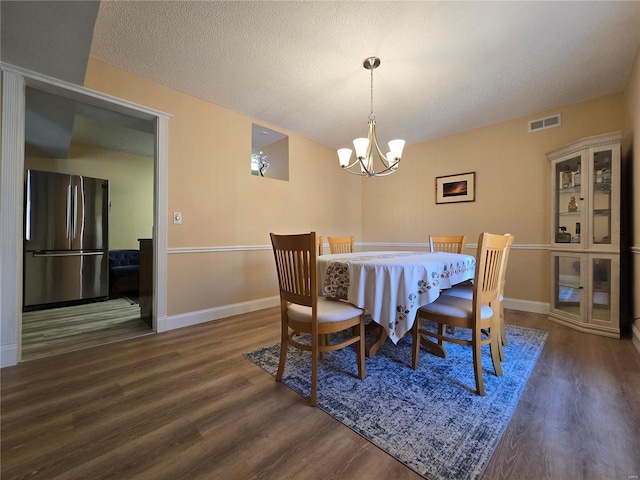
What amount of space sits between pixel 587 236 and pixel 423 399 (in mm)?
2508

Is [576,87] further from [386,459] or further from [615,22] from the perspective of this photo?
[386,459]

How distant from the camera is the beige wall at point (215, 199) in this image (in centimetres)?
260

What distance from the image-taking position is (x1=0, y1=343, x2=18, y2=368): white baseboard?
1805 mm

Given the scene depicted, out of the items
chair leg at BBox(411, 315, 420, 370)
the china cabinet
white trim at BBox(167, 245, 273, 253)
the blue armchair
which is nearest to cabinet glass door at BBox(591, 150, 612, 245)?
the china cabinet

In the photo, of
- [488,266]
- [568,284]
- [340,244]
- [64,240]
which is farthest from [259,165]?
[568,284]

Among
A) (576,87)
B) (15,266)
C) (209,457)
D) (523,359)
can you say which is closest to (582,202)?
(576,87)

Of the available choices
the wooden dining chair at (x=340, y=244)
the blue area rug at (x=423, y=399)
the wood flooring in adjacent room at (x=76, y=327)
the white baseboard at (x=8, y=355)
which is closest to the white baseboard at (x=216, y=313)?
the wood flooring in adjacent room at (x=76, y=327)

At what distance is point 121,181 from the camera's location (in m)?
4.47

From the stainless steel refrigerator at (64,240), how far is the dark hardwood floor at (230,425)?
6.95ft

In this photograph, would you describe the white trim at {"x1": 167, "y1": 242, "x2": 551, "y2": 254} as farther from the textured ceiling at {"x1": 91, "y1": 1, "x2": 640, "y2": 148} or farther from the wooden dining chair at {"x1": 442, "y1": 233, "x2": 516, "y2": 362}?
the textured ceiling at {"x1": 91, "y1": 1, "x2": 640, "y2": 148}

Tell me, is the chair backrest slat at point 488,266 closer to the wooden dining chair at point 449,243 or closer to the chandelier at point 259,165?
the wooden dining chair at point 449,243

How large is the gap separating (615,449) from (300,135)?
13.1 ft

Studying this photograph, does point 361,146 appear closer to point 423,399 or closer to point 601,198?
point 423,399

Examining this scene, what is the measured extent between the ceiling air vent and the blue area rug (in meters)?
2.53
